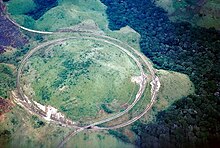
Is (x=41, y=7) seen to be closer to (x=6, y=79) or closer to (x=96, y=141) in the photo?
(x=6, y=79)

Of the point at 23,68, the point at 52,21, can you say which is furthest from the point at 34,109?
the point at 52,21

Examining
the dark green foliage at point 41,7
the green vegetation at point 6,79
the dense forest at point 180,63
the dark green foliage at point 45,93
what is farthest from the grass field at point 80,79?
the dark green foliage at point 41,7

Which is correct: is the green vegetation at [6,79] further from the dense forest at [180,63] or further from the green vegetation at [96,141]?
the dense forest at [180,63]

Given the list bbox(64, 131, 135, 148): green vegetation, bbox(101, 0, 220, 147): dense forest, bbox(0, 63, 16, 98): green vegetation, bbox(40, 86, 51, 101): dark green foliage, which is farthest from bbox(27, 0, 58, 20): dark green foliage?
bbox(64, 131, 135, 148): green vegetation

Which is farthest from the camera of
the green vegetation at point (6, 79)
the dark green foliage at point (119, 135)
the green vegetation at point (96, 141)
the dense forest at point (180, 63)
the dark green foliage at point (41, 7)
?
the dark green foliage at point (41, 7)

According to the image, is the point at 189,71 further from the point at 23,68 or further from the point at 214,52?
the point at 23,68

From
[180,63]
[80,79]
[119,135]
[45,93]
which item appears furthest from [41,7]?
[119,135]

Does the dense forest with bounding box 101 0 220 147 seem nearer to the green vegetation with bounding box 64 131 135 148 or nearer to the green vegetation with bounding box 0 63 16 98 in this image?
the green vegetation with bounding box 64 131 135 148
